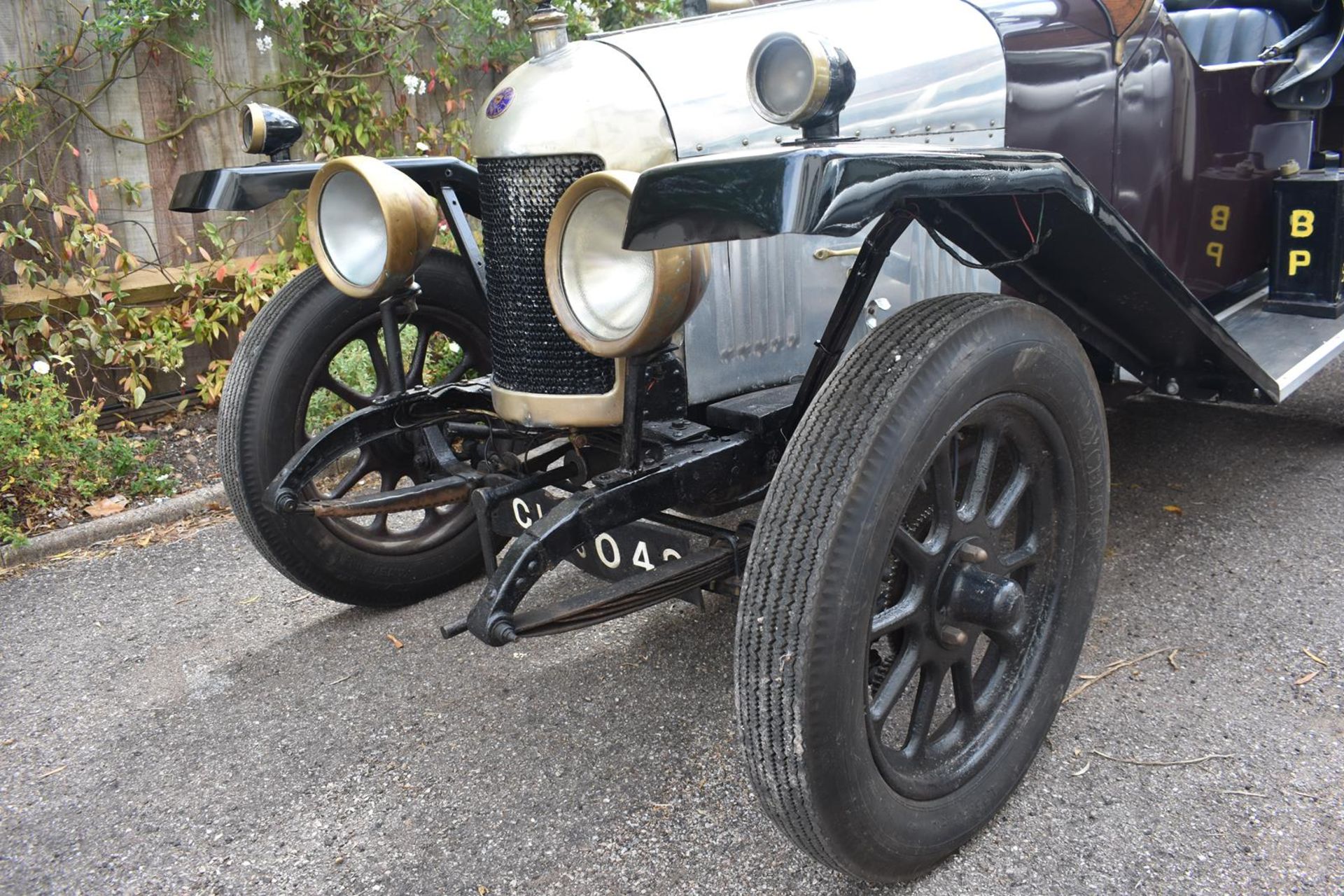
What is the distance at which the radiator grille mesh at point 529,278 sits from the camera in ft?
6.97

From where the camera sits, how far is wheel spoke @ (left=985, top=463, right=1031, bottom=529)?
6.19 ft

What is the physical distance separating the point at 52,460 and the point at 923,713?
3.30 meters

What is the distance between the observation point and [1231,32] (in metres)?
3.57

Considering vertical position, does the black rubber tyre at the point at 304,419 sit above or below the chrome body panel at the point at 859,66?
below

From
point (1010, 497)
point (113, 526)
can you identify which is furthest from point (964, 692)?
point (113, 526)

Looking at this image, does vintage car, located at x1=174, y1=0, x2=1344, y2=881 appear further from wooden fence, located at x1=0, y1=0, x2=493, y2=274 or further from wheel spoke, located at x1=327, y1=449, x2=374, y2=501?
wooden fence, located at x1=0, y1=0, x2=493, y2=274

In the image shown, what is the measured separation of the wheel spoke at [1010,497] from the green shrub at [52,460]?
3.11 m

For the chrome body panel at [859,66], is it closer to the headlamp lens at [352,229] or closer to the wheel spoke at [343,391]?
the headlamp lens at [352,229]

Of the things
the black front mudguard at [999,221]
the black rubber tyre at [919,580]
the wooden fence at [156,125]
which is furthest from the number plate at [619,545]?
the wooden fence at [156,125]

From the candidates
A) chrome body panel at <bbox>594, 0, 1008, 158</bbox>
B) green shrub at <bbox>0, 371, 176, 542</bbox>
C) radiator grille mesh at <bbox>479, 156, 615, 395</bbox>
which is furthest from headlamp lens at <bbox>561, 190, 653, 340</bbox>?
green shrub at <bbox>0, 371, 176, 542</bbox>

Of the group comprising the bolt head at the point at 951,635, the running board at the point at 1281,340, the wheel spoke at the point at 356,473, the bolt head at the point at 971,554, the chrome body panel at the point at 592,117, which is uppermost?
the chrome body panel at the point at 592,117

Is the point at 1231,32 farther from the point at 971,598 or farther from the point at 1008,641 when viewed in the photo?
the point at 971,598

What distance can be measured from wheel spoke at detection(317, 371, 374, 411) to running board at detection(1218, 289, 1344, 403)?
2.25 metres

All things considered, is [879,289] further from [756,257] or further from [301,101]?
[301,101]
